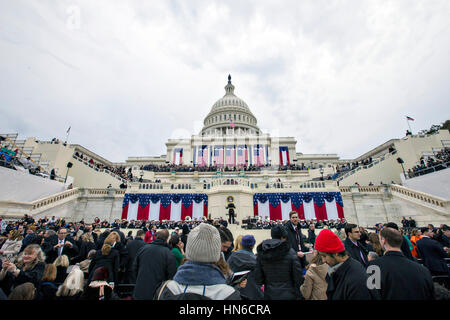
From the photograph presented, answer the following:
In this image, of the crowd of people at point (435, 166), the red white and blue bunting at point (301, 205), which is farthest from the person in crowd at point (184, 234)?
the crowd of people at point (435, 166)

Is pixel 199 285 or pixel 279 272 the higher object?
pixel 199 285

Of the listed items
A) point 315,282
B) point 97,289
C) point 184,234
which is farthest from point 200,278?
point 184,234

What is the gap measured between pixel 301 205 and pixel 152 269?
22.8 metres

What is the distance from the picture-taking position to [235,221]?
23250 millimetres

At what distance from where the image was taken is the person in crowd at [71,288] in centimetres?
353

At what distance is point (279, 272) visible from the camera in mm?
3312

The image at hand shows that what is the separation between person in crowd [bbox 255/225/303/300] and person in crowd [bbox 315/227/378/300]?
1.79 feet

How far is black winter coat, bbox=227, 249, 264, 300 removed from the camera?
3.42m

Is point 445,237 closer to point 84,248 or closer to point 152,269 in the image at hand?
point 152,269

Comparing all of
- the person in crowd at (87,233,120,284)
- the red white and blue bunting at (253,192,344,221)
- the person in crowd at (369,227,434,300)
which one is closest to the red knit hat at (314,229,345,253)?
the person in crowd at (369,227,434,300)

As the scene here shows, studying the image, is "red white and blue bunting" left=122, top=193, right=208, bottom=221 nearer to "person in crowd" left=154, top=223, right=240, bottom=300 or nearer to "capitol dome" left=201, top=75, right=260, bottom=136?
"person in crowd" left=154, top=223, right=240, bottom=300

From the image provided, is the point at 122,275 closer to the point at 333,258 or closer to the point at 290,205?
the point at 333,258
